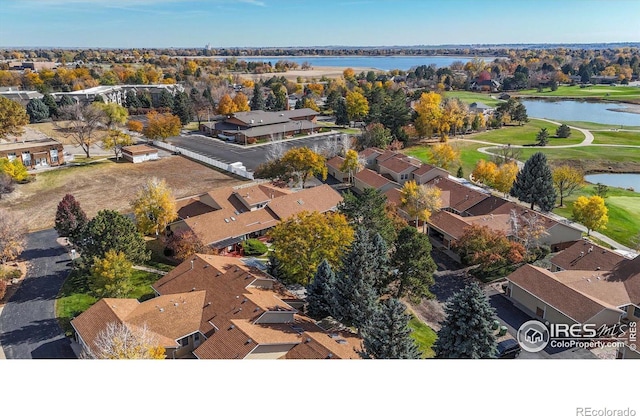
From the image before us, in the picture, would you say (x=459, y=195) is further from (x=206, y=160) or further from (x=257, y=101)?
(x=257, y=101)

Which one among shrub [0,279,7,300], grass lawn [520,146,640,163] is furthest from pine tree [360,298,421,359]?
grass lawn [520,146,640,163]

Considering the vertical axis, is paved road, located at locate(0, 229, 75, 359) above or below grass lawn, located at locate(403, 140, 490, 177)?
below

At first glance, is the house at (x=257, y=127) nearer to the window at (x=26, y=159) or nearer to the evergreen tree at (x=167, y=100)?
the evergreen tree at (x=167, y=100)

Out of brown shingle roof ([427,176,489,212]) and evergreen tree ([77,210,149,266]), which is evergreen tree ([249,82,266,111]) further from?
evergreen tree ([77,210,149,266])

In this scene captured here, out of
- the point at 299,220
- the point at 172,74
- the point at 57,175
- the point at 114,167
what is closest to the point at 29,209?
the point at 57,175

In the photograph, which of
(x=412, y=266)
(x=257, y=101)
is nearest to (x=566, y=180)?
(x=412, y=266)

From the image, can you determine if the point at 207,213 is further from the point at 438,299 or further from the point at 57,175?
the point at 57,175
